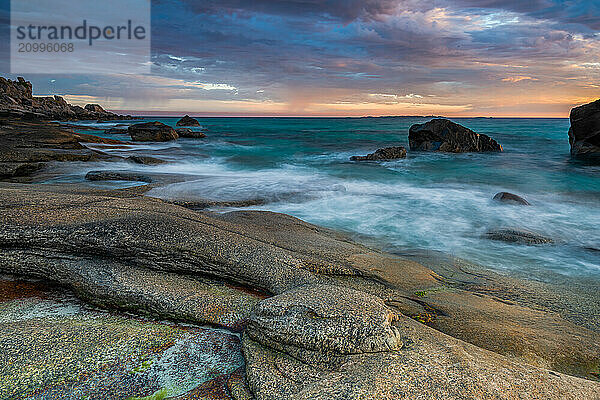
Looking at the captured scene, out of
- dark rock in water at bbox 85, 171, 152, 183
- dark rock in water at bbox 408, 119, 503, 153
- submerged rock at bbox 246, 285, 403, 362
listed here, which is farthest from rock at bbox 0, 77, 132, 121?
submerged rock at bbox 246, 285, 403, 362

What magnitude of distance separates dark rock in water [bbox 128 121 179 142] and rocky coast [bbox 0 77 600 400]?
28.7 meters

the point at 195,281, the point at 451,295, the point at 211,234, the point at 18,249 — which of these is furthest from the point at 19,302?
the point at 451,295

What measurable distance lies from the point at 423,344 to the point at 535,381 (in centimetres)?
80

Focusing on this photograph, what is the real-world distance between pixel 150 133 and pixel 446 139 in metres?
24.5

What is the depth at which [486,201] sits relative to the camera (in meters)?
12.6

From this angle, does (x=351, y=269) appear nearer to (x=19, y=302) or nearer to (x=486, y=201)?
(x=19, y=302)

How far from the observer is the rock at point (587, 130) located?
75.0 feet

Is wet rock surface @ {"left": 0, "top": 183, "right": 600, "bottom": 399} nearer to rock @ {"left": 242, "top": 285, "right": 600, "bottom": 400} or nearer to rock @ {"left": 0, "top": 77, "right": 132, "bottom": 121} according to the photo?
rock @ {"left": 242, "top": 285, "right": 600, "bottom": 400}

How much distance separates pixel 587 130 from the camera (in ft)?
78.1

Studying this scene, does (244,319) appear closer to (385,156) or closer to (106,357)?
(106,357)

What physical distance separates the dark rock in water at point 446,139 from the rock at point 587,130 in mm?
5924

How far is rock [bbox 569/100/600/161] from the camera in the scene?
2288cm

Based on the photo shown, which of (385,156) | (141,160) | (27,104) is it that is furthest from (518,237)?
(27,104)

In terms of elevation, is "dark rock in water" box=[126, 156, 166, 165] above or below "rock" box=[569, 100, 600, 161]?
below
